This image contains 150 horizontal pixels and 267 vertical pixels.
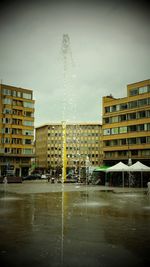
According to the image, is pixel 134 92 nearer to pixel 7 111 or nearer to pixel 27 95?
pixel 27 95

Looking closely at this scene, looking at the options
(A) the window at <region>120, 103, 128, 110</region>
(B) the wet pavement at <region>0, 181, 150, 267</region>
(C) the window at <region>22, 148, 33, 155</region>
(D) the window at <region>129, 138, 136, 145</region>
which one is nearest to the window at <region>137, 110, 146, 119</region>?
(A) the window at <region>120, 103, 128, 110</region>

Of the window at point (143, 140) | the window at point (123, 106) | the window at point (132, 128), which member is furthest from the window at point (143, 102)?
the window at point (143, 140)

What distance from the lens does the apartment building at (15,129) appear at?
263 feet

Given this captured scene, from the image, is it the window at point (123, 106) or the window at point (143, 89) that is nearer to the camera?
the window at point (143, 89)

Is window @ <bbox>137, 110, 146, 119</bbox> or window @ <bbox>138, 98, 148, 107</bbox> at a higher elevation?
window @ <bbox>138, 98, 148, 107</bbox>

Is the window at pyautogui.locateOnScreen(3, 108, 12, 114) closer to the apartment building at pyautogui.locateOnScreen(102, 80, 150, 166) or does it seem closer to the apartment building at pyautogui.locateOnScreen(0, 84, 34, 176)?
the apartment building at pyautogui.locateOnScreen(0, 84, 34, 176)

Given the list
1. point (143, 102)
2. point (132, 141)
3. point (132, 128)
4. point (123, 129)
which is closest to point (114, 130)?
point (123, 129)

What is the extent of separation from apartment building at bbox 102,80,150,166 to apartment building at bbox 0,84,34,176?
2628cm

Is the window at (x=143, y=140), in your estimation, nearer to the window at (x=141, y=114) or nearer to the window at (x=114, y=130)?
the window at (x=141, y=114)

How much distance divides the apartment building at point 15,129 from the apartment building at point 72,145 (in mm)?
55640

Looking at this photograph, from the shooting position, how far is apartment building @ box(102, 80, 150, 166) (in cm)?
5953

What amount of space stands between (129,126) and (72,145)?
8395 centimetres

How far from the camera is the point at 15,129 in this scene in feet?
272

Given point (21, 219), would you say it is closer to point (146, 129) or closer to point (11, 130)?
point (146, 129)
